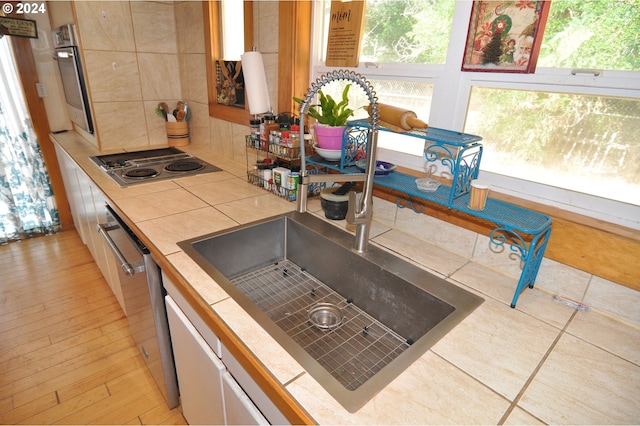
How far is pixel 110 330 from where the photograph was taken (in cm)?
198

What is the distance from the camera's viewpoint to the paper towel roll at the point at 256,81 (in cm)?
159

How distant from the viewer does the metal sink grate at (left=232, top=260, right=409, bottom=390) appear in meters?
0.93

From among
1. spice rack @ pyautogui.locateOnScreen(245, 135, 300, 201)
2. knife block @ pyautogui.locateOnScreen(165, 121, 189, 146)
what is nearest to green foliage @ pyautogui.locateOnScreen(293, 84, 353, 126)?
spice rack @ pyautogui.locateOnScreen(245, 135, 300, 201)

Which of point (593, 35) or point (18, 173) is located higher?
point (593, 35)

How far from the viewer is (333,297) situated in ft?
3.92

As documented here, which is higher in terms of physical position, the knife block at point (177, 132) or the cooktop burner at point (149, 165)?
the knife block at point (177, 132)

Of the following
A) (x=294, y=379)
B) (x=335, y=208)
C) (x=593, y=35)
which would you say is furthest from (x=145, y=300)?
(x=593, y=35)

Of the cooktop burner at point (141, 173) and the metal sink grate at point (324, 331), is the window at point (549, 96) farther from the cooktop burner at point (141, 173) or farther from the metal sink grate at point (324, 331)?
the cooktop burner at point (141, 173)

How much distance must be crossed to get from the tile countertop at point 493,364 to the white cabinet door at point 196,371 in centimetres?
19

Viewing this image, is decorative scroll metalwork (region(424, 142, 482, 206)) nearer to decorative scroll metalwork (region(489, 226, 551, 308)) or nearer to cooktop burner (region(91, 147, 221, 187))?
decorative scroll metalwork (region(489, 226, 551, 308))

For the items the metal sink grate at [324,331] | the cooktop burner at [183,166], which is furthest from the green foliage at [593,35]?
the cooktop burner at [183,166]

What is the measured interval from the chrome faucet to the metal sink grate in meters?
0.23

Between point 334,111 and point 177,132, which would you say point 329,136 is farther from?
point 177,132

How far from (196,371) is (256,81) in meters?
1.23
